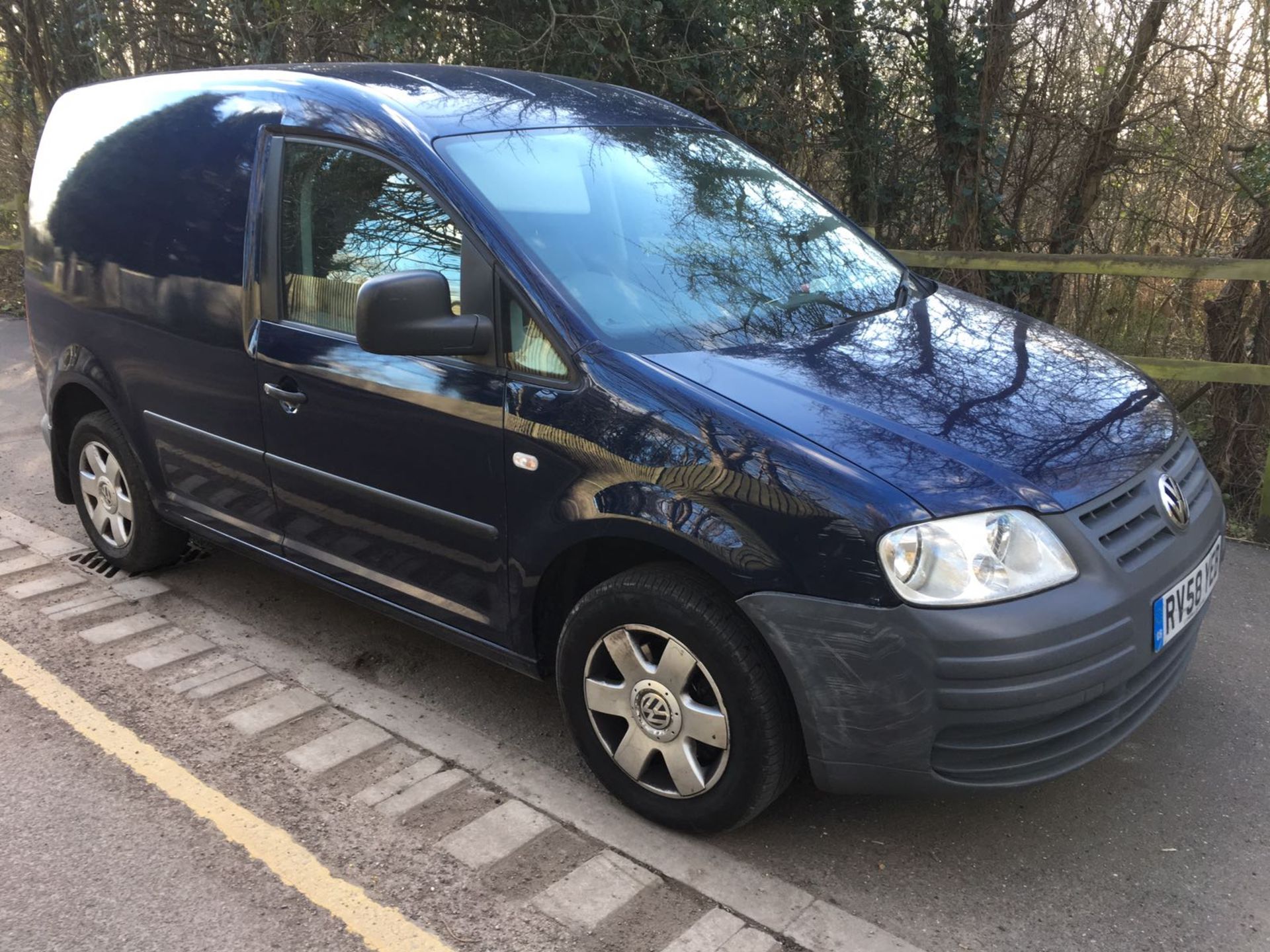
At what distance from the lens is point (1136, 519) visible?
106 inches

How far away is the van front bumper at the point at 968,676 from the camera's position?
2.37 m

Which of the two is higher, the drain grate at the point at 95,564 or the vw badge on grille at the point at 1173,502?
the vw badge on grille at the point at 1173,502

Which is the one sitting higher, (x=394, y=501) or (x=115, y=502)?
(x=394, y=501)

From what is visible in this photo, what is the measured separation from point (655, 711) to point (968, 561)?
2.96 feet

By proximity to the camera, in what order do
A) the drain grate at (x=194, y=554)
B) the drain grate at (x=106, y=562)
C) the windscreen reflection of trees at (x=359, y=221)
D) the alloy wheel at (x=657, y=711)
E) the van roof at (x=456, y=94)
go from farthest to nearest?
the drain grate at (x=194, y=554)
the drain grate at (x=106, y=562)
the van roof at (x=456, y=94)
the windscreen reflection of trees at (x=359, y=221)
the alloy wheel at (x=657, y=711)

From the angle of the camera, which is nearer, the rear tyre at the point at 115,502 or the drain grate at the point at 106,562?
the rear tyre at the point at 115,502

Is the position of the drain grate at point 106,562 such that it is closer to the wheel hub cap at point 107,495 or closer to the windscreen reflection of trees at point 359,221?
the wheel hub cap at point 107,495

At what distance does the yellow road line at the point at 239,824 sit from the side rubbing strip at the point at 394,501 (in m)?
0.94

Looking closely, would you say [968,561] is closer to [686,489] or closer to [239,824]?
[686,489]

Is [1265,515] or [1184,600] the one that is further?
[1265,515]

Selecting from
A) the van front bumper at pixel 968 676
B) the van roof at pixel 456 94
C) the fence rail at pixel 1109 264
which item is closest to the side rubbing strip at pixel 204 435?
the van roof at pixel 456 94

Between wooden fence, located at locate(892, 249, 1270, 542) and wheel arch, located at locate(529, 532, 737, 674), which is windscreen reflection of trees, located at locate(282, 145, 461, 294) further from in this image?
wooden fence, located at locate(892, 249, 1270, 542)

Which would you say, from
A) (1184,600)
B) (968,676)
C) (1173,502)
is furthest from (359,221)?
(1184,600)

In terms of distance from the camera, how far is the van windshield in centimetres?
298
